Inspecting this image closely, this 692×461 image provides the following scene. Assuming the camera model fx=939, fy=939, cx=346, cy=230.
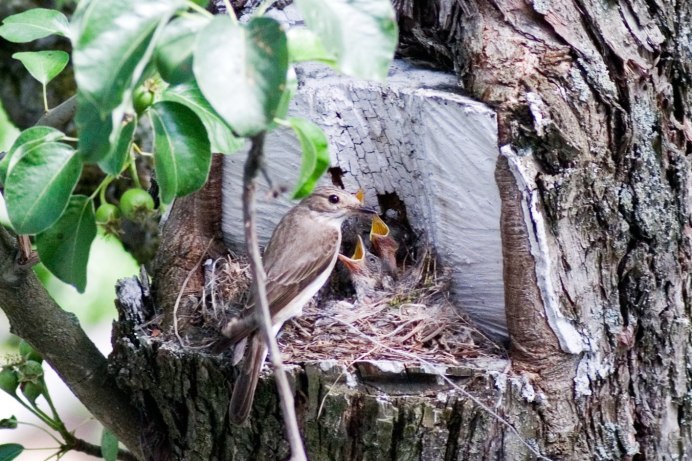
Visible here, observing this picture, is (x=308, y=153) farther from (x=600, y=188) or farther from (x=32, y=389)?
(x=32, y=389)

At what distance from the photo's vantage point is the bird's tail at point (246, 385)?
3033 mm

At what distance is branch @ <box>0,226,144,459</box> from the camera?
314 cm

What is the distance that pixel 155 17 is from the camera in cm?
146

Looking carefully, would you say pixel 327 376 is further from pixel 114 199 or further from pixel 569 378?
pixel 114 199

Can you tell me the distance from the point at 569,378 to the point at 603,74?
1.03m

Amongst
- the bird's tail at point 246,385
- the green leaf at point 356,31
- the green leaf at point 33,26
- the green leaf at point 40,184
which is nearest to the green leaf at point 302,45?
the green leaf at point 356,31

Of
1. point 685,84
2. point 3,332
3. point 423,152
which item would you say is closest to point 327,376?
point 423,152

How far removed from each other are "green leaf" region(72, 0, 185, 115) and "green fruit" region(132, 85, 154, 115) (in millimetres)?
491

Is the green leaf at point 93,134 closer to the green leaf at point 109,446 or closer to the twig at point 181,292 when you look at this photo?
the twig at point 181,292

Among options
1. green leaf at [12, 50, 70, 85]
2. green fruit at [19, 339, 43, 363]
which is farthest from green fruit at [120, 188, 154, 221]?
green fruit at [19, 339, 43, 363]

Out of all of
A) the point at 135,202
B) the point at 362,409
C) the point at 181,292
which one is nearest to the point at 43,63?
the point at 135,202

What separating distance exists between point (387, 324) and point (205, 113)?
1608 mm

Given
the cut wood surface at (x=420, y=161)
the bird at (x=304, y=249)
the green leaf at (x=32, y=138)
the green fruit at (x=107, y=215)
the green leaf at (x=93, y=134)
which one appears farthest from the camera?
the bird at (x=304, y=249)

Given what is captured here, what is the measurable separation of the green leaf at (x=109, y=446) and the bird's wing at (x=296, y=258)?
2.61 feet
